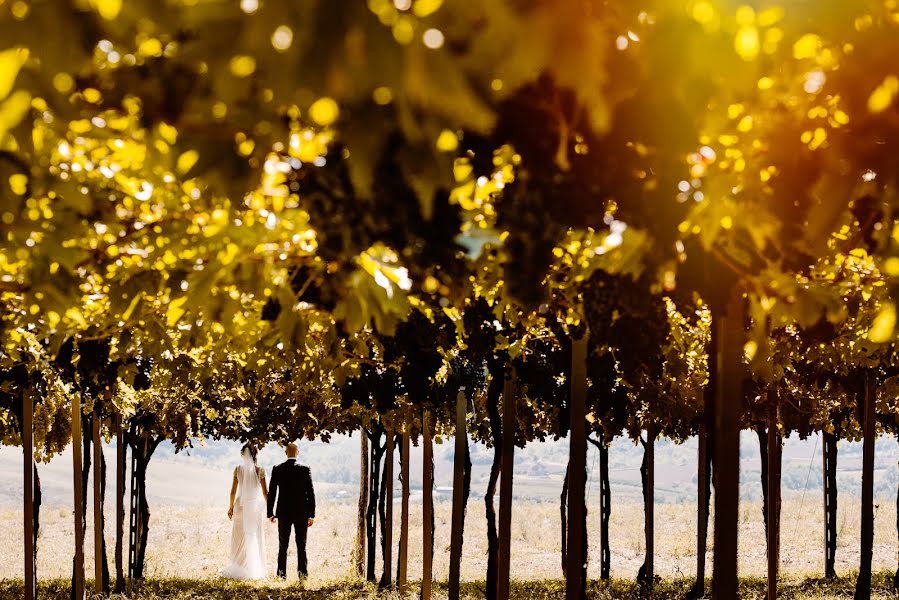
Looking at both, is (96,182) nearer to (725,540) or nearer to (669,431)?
(725,540)

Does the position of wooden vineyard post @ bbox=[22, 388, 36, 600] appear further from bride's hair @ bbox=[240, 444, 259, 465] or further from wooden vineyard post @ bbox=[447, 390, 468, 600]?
bride's hair @ bbox=[240, 444, 259, 465]

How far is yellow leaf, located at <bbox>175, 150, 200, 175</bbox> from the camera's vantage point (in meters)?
2.22

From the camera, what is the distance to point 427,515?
9.25 metres

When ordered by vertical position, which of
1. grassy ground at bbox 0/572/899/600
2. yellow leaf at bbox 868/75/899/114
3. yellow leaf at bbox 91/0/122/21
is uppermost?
yellow leaf at bbox 868/75/899/114

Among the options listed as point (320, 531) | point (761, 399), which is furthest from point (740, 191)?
point (320, 531)

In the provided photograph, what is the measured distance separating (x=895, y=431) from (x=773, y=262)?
1307 centimetres

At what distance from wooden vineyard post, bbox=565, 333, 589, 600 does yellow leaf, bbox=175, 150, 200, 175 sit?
9.84ft

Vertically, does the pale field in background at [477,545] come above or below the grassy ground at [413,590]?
below

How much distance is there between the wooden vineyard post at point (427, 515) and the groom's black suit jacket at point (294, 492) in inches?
165

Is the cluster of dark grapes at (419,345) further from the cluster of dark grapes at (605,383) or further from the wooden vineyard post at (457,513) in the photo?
the cluster of dark grapes at (605,383)

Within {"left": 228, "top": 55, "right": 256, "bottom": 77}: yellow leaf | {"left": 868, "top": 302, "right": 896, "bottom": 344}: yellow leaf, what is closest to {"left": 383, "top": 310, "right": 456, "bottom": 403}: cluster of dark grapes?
{"left": 868, "top": 302, "right": 896, "bottom": 344}: yellow leaf

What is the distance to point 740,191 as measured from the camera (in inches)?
127

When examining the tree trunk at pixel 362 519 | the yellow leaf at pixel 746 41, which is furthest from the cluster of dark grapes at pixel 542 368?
the tree trunk at pixel 362 519

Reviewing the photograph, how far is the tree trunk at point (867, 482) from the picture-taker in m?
7.72
